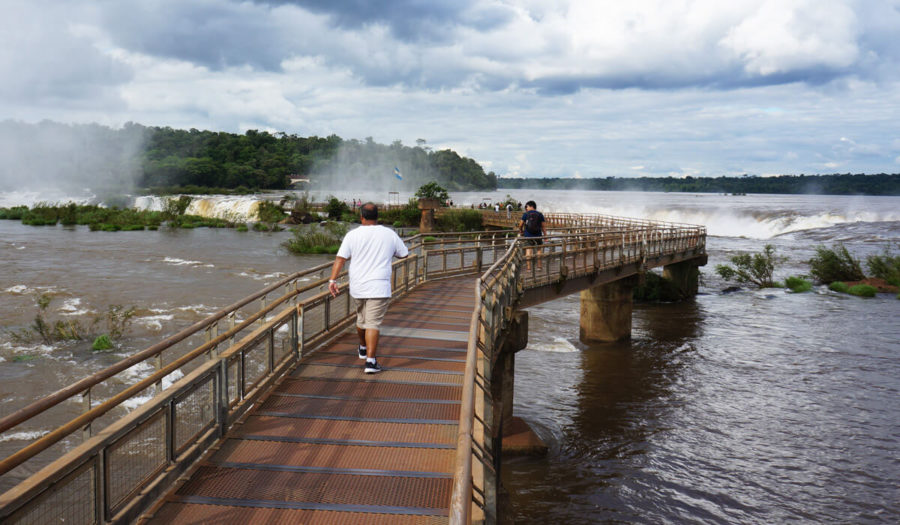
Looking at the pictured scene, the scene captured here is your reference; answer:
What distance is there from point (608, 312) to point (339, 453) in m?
18.5

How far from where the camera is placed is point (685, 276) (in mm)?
31906

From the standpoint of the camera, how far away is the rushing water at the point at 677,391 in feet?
36.5

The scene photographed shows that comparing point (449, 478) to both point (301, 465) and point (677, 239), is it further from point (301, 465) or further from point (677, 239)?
point (677, 239)

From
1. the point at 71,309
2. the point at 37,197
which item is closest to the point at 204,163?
the point at 37,197

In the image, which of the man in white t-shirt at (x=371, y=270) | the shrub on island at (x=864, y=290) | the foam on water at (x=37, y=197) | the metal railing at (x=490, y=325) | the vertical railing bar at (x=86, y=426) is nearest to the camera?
the metal railing at (x=490, y=325)

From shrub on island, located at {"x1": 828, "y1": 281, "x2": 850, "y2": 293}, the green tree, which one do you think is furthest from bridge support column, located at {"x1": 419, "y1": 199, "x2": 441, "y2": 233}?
shrub on island, located at {"x1": 828, "y1": 281, "x2": 850, "y2": 293}

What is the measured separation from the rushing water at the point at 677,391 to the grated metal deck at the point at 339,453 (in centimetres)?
369

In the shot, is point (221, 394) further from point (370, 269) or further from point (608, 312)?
point (608, 312)

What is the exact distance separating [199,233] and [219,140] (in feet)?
380

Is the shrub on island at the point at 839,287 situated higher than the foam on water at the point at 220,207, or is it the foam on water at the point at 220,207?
the foam on water at the point at 220,207

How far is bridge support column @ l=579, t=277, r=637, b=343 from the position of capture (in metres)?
22.7

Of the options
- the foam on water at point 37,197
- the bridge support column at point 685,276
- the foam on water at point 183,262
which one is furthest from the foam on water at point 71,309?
the foam on water at point 37,197

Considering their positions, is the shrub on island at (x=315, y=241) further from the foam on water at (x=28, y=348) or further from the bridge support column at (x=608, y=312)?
the foam on water at (x=28, y=348)

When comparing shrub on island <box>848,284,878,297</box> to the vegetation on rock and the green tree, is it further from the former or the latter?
the green tree
